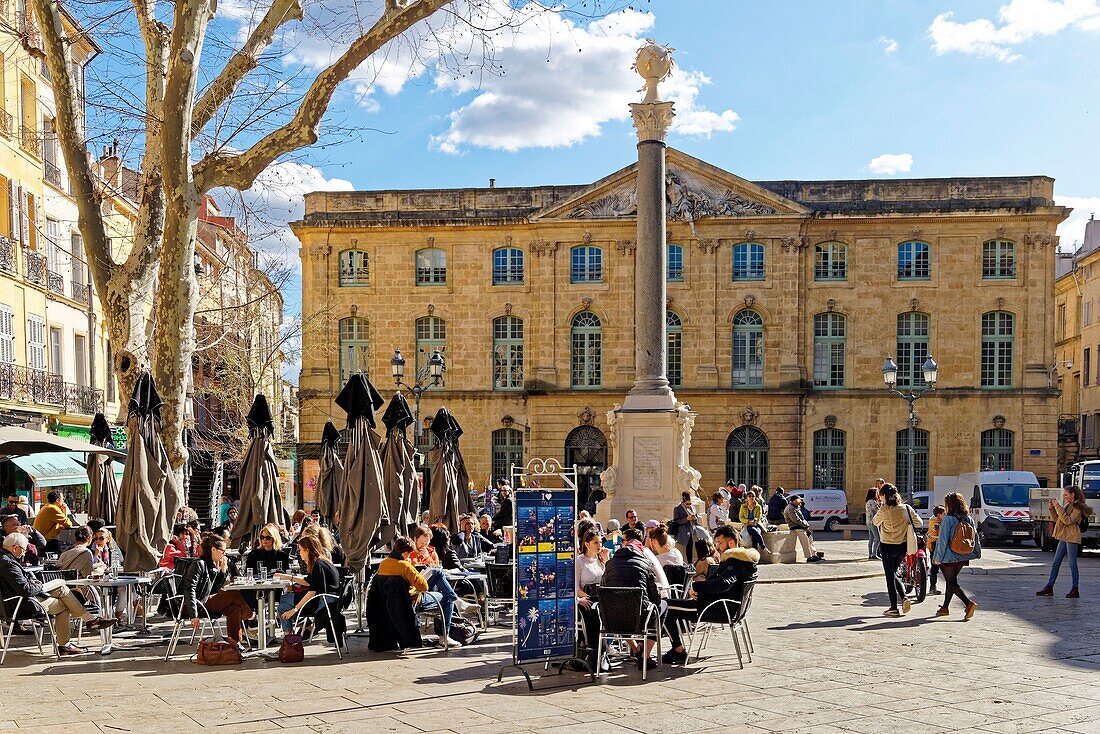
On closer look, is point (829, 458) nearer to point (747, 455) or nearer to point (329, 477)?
point (747, 455)

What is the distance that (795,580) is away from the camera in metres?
18.6

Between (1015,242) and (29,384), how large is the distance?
1318 inches

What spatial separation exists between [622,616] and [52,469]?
16879 millimetres

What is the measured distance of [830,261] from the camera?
4012 centimetres

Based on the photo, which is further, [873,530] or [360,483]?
[873,530]

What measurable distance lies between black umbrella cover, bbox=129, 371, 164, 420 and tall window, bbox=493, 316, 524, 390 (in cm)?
2870

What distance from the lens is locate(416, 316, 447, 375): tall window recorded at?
1622 inches

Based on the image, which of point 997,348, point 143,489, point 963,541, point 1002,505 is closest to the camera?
point 143,489

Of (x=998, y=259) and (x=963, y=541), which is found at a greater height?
(x=998, y=259)

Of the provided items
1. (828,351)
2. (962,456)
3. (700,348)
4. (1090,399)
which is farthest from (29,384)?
(1090,399)

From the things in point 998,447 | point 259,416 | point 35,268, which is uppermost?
point 35,268

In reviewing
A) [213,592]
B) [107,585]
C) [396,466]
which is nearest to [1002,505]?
[396,466]

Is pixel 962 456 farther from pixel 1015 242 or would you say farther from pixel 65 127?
pixel 65 127

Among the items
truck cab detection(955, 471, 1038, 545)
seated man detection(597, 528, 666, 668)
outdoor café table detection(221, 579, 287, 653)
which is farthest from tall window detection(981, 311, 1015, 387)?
outdoor café table detection(221, 579, 287, 653)
